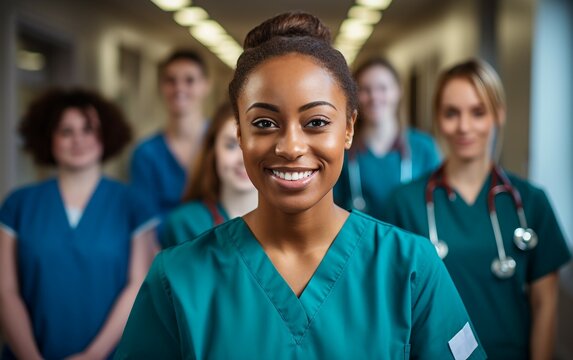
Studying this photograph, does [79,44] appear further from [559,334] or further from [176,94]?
[559,334]

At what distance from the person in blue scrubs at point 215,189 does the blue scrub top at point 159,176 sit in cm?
76

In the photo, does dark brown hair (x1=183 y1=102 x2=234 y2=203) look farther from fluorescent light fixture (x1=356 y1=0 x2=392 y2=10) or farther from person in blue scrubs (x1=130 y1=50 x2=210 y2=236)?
fluorescent light fixture (x1=356 y1=0 x2=392 y2=10)

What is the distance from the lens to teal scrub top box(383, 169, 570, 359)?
5.31 ft

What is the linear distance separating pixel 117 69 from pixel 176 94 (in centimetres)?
405

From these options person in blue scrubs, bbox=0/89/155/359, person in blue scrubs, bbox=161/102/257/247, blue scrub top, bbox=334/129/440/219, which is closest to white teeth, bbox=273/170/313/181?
person in blue scrubs, bbox=161/102/257/247

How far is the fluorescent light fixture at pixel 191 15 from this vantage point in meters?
4.84

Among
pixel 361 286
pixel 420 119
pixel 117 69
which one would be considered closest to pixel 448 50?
pixel 420 119

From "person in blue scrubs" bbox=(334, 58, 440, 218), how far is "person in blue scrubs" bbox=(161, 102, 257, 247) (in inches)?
24.6

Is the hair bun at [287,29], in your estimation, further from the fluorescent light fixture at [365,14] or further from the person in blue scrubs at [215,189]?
the fluorescent light fixture at [365,14]

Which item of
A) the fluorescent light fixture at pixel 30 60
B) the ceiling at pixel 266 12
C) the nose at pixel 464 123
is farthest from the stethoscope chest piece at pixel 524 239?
the fluorescent light fixture at pixel 30 60

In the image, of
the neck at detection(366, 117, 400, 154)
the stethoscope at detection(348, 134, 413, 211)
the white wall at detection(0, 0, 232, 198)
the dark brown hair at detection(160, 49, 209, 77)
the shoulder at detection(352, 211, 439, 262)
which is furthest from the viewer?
the white wall at detection(0, 0, 232, 198)

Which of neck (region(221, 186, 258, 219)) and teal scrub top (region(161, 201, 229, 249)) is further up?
neck (region(221, 186, 258, 219))

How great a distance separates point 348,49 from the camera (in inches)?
319

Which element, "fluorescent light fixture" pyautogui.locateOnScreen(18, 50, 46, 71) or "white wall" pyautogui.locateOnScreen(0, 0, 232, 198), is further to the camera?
"fluorescent light fixture" pyautogui.locateOnScreen(18, 50, 46, 71)
